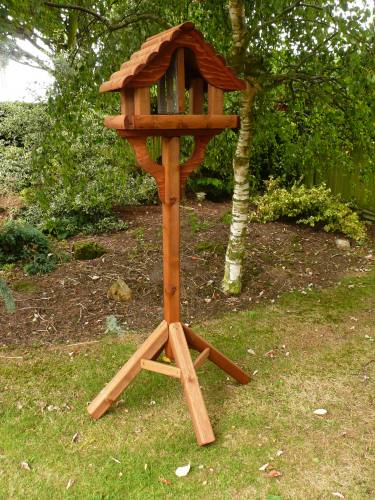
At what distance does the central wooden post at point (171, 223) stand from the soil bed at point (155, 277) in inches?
46.5

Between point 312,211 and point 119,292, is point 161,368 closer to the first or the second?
point 119,292

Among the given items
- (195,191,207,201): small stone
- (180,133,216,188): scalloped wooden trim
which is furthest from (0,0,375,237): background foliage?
(195,191,207,201): small stone

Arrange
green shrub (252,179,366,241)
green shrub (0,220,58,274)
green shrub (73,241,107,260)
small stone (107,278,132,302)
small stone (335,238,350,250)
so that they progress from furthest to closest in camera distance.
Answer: green shrub (252,179,366,241) → small stone (335,238,350,250) → green shrub (73,241,107,260) → green shrub (0,220,58,274) → small stone (107,278,132,302)

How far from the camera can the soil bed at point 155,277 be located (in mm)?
4312

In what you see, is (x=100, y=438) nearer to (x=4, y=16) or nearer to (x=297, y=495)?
(x=297, y=495)

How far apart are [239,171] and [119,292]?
170cm

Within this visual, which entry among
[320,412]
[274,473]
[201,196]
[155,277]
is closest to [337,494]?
[274,473]

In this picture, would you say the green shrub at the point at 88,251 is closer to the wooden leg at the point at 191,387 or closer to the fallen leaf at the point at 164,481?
the wooden leg at the point at 191,387

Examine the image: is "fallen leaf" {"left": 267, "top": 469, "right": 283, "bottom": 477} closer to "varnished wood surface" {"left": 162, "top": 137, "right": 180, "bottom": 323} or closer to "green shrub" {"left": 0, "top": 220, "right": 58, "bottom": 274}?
"varnished wood surface" {"left": 162, "top": 137, "right": 180, "bottom": 323}

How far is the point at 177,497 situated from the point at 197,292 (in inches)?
100

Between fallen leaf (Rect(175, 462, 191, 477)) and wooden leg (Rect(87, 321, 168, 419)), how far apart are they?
675 millimetres

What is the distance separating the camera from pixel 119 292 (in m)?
4.69

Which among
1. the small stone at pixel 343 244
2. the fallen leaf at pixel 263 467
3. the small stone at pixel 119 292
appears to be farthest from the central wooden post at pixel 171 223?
the small stone at pixel 343 244

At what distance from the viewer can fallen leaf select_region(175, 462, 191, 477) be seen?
2611mm
